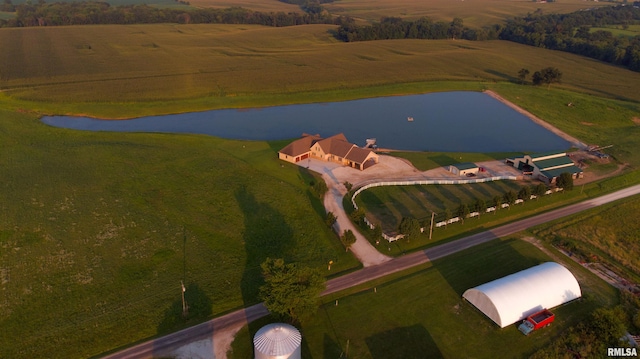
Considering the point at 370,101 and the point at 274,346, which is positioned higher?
the point at 274,346

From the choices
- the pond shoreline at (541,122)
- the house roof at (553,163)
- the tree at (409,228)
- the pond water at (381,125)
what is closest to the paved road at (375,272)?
the tree at (409,228)

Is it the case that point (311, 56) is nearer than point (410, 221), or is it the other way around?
point (410, 221)

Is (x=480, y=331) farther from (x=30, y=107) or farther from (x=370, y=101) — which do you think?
(x=30, y=107)

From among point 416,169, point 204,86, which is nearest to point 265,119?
point 204,86

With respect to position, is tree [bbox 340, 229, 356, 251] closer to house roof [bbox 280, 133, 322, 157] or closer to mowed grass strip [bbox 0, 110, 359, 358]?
mowed grass strip [bbox 0, 110, 359, 358]

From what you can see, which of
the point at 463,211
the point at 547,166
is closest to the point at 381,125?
the point at 547,166

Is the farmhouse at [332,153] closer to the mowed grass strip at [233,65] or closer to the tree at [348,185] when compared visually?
the tree at [348,185]

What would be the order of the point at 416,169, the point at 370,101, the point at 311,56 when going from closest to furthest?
1. the point at 416,169
2. the point at 370,101
3. the point at 311,56

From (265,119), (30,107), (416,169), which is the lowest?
(30,107)
